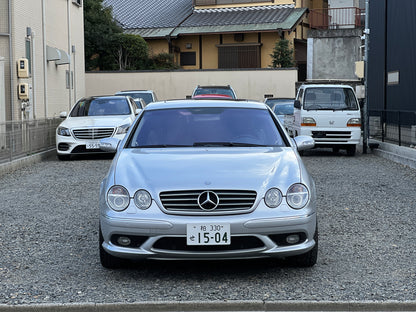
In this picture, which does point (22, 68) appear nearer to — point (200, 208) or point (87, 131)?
point (87, 131)

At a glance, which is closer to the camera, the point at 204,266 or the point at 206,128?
the point at 204,266

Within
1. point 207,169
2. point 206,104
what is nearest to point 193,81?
point 206,104

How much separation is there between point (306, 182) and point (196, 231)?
1.04 metres

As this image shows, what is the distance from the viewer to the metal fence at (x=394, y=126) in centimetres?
1516

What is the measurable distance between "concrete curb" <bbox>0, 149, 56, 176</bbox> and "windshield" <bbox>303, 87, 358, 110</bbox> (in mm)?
6737

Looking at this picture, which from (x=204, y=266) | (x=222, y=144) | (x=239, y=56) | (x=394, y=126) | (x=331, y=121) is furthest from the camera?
(x=239, y=56)

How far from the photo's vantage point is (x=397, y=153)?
53.0ft

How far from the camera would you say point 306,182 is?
5.49 meters

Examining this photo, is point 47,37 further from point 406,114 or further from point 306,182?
point 306,182

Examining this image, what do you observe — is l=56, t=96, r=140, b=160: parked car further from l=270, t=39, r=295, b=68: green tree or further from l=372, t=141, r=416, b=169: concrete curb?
l=270, t=39, r=295, b=68: green tree

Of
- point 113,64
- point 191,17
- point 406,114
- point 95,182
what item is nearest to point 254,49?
point 191,17

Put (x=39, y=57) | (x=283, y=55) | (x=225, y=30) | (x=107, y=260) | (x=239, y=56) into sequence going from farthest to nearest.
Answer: (x=239, y=56), (x=225, y=30), (x=283, y=55), (x=39, y=57), (x=107, y=260)

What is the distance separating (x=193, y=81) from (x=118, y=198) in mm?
26696

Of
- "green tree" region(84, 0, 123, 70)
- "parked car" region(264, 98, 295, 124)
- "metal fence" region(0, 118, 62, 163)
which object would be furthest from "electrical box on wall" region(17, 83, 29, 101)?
"green tree" region(84, 0, 123, 70)
